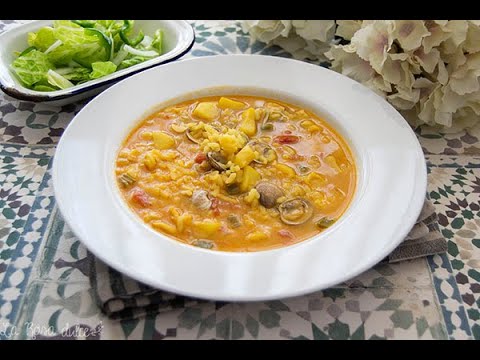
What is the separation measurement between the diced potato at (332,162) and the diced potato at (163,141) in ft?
2.48

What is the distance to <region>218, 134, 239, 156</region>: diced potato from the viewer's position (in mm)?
2588

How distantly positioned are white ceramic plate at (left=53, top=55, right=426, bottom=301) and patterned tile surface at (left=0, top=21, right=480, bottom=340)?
0.76 feet

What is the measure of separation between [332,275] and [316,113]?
1198mm

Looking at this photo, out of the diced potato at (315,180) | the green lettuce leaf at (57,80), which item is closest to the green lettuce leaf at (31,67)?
the green lettuce leaf at (57,80)

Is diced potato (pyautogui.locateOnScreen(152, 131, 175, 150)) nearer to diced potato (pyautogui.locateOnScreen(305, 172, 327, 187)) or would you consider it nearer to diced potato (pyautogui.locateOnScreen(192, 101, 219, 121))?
diced potato (pyautogui.locateOnScreen(192, 101, 219, 121))

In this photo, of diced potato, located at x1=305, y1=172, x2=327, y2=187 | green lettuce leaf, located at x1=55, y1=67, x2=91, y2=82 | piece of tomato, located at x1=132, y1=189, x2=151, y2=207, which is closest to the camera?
piece of tomato, located at x1=132, y1=189, x2=151, y2=207

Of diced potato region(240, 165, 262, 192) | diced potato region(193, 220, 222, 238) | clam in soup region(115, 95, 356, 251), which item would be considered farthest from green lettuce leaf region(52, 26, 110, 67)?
diced potato region(193, 220, 222, 238)

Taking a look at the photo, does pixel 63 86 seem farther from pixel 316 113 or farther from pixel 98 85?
pixel 316 113

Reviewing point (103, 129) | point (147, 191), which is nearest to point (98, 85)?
point (103, 129)

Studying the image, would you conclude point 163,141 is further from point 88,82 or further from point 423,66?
point 423,66

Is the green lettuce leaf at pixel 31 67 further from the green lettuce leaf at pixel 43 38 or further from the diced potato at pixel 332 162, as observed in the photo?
the diced potato at pixel 332 162

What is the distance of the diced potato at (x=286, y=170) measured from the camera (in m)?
2.57

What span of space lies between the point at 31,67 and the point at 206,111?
1.07 metres

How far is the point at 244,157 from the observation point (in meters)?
2.55
